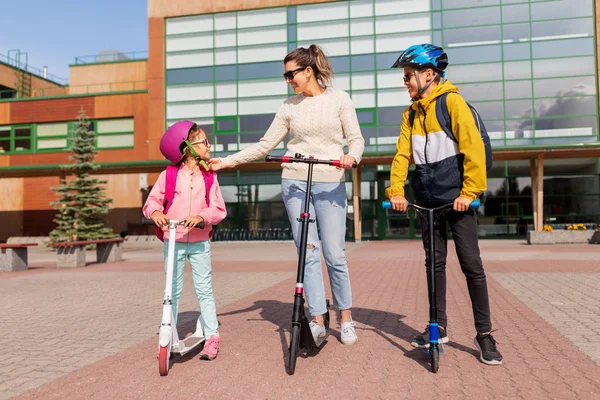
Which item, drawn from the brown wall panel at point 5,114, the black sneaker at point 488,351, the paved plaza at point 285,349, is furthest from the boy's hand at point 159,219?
the brown wall panel at point 5,114

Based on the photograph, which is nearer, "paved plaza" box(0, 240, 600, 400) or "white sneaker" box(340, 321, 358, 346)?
"paved plaza" box(0, 240, 600, 400)

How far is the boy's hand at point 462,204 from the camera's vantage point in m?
3.44

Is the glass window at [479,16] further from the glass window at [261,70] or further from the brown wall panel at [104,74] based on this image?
the brown wall panel at [104,74]

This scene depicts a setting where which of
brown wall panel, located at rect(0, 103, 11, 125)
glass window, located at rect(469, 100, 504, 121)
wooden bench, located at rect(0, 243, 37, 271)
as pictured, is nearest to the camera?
wooden bench, located at rect(0, 243, 37, 271)

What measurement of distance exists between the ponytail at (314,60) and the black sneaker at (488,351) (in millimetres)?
2189

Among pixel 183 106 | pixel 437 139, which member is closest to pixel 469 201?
pixel 437 139

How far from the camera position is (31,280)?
1030cm

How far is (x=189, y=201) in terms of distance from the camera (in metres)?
3.93

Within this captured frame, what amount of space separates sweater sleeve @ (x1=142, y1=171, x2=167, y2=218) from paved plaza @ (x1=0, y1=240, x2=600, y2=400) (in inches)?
41.4

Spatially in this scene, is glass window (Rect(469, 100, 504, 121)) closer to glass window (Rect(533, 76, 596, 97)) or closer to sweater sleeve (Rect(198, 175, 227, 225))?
glass window (Rect(533, 76, 596, 97))

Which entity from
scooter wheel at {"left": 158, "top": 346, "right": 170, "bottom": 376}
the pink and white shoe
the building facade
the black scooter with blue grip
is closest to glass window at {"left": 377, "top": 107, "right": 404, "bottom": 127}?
the building facade

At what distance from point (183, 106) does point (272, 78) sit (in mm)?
5102

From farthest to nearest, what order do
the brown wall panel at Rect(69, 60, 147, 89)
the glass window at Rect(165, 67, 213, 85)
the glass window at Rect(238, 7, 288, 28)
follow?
1. the brown wall panel at Rect(69, 60, 147, 89)
2. the glass window at Rect(165, 67, 213, 85)
3. the glass window at Rect(238, 7, 288, 28)

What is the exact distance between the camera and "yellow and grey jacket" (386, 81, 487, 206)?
138 inches
